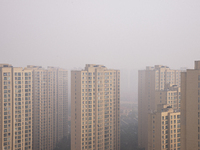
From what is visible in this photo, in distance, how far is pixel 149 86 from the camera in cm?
1470

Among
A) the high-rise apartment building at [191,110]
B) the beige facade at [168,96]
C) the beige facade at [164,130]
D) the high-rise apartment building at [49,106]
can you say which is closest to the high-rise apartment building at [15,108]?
the high-rise apartment building at [49,106]

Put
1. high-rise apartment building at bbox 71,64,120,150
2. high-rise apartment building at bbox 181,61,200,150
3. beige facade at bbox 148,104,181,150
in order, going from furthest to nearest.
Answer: high-rise apartment building at bbox 71,64,120,150 → beige facade at bbox 148,104,181,150 → high-rise apartment building at bbox 181,61,200,150

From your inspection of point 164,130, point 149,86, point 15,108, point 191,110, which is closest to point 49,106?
point 15,108

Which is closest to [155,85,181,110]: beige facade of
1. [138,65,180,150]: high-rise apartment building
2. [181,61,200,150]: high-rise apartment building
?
[138,65,180,150]: high-rise apartment building

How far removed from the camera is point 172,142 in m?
8.64

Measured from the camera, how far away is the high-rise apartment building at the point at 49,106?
13531mm

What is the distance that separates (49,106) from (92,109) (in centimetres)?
585

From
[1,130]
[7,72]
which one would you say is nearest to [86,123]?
[1,130]

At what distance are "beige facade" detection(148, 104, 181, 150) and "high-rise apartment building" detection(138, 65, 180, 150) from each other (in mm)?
5471

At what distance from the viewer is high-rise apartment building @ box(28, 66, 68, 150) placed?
533 inches

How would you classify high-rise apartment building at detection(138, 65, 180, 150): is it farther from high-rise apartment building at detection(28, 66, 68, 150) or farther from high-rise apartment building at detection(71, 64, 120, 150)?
high-rise apartment building at detection(28, 66, 68, 150)

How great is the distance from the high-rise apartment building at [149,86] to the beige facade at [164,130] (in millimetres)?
5471

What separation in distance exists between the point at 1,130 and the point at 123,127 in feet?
41.5

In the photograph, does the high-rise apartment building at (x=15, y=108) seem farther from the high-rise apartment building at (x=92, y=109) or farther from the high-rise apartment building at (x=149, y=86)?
the high-rise apartment building at (x=149, y=86)
